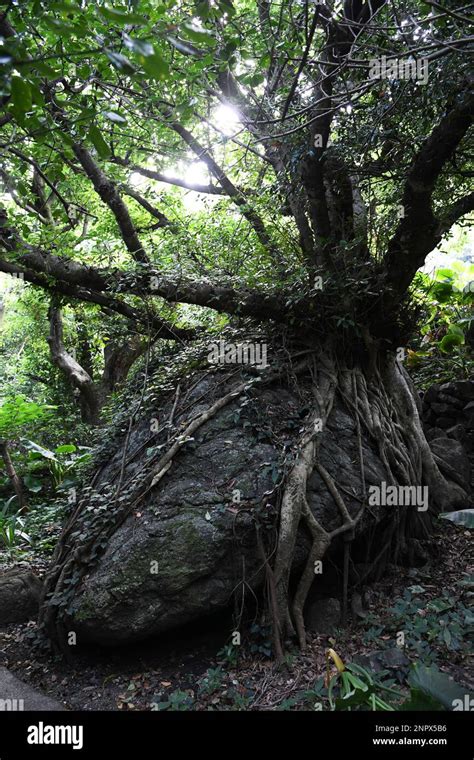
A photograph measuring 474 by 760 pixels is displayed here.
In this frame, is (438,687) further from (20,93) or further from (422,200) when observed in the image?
(422,200)

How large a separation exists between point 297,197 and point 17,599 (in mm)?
4904

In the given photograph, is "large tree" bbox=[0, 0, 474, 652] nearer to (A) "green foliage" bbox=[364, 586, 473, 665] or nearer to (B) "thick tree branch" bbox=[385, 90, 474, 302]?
(B) "thick tree branch" bbox=[385, 90, 474, 302]

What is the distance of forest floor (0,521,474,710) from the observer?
351 centimetres

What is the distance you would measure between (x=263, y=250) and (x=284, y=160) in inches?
41.0

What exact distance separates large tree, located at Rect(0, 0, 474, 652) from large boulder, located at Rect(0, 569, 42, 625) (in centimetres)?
248

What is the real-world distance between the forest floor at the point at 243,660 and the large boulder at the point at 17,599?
0.16 meters

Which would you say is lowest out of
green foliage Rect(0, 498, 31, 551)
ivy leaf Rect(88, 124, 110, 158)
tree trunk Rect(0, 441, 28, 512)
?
green foliage Rect(0, 498, 31, 551)

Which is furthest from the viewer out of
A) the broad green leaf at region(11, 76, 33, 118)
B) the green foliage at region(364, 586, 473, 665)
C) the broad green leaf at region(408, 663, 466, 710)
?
the green foliage at region(364, 586, 473, 665)

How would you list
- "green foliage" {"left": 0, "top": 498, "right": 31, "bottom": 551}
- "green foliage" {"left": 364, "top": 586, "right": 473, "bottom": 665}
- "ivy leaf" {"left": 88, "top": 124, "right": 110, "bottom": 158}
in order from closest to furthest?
"ivy leaf" {"left": 88, "top": 124, "right": 110, "bottom": 158}, "green foliage" {"left": 364, "top": 586, "right": 473, "bottom": 665}, "green foliage" {"left": 0, "top": 498, "right": 31, "bottom": 551}

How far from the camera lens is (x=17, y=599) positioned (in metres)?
4.89

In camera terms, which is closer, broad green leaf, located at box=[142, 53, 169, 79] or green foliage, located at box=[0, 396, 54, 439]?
broad green leaf, located at box=[142, 53, 169, 79]

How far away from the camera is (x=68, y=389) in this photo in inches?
411

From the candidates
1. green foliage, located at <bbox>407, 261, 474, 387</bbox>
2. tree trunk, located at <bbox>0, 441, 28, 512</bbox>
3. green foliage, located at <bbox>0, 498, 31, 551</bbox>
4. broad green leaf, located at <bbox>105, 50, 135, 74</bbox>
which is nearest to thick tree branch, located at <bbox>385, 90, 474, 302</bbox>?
green foliage, located at <bbox>407, 261, 474, 387</bbox>
